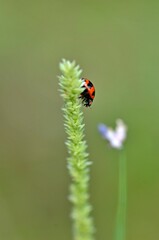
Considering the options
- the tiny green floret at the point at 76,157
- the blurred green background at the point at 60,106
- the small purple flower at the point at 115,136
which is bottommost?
the tiny green floret at the point at 76,157

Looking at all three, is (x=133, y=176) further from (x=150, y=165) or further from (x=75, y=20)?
(x=75, y=20)

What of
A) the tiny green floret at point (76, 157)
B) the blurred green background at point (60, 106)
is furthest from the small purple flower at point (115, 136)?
the blurred green background at point (60, 106)

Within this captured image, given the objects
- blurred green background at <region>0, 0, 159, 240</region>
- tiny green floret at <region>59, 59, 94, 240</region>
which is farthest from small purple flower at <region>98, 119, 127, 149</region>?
blurred green background at <region>0, 0, 159, 240</region>

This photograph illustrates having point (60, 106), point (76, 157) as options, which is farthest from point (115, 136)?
point (60, 106)

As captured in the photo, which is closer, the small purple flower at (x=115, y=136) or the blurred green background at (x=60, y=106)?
the small purple flower at (x=115, y=136)

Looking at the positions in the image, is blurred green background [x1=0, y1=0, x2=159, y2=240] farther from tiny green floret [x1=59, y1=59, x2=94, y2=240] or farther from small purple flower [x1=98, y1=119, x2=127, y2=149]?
tiny green floret [x1=59, y1=59, x2=94, y2=240]

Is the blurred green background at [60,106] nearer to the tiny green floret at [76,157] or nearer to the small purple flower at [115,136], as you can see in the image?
the small purple flower at [115,136]

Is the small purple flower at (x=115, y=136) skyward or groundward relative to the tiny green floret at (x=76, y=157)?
skyward
